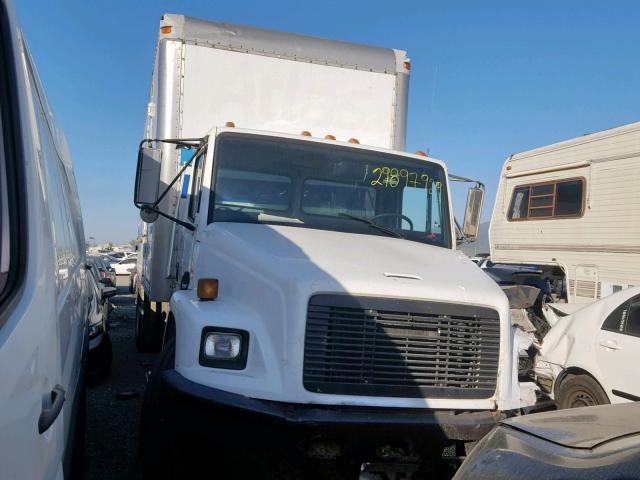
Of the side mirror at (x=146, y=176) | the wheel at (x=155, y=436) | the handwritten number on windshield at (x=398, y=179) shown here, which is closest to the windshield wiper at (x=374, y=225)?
the handwritten number on windshield at (x=398, y=179)

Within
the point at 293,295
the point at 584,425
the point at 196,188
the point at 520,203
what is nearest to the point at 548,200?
the point at 520,203

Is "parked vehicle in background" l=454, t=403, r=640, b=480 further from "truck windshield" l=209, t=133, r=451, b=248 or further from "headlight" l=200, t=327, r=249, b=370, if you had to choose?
"truck windshield" l=209, t=133, r=451, b=248

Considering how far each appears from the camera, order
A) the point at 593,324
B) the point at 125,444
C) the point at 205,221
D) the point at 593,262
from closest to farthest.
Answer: the point at 205,221 → the point at 125,444 → the point at 593,324 → the point at 593,262

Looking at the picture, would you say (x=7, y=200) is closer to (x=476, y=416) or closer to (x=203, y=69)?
(x=476, y=416)

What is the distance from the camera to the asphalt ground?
4.81m

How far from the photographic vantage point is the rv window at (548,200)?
11508 mm

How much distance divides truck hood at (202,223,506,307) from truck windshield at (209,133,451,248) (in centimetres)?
21

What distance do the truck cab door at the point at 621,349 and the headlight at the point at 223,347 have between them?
3763 millimetres

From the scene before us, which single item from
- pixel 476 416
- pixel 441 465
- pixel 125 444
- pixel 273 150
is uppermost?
pixel 273 150

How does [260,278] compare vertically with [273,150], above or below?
below

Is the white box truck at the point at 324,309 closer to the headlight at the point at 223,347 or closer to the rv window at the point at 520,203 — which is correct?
the headlight at the point at 223,347

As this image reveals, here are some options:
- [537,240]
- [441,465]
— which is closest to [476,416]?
[441,465]

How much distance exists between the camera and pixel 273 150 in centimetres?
469

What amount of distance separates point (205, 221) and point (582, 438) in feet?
10.1
